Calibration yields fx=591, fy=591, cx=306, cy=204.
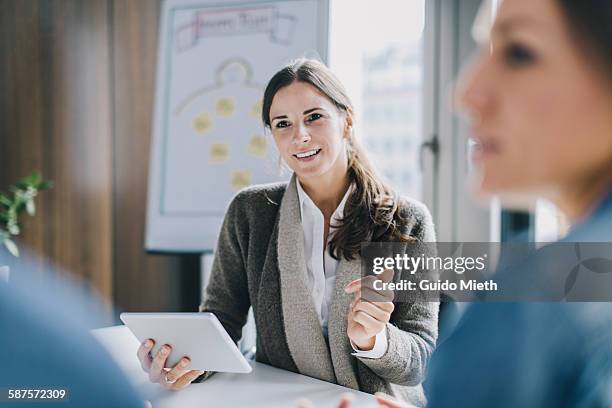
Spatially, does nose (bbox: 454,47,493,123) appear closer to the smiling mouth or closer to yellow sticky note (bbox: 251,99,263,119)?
the smiling mouth

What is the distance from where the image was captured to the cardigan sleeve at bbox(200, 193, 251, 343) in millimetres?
1252

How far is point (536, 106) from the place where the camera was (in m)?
0.36

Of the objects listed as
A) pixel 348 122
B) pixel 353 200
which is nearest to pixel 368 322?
pixel 353 200

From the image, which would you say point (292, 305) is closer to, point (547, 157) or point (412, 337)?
point (412, 337)

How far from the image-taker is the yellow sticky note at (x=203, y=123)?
1822 mm

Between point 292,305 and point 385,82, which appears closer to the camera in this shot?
point 292,305

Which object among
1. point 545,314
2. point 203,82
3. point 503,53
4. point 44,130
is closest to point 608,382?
point 545,314

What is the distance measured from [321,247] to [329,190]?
0.38 feet

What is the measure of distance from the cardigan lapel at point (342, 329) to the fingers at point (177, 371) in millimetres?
257

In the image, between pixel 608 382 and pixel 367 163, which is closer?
pixel 608 382

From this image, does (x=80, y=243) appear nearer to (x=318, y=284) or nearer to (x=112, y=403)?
(x=318, y=284)

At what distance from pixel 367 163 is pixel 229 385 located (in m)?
0.49

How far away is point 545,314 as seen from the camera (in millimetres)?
385

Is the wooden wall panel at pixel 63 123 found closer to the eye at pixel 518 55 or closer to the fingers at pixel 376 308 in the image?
the fingers at pixel 376 308
